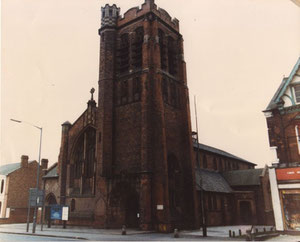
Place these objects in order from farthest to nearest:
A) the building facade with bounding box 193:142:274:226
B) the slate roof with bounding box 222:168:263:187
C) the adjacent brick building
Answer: the slate roof with bounding box 222:168:263:187
the adjacent brick building
the building facade with bounding box 193:142:274:226

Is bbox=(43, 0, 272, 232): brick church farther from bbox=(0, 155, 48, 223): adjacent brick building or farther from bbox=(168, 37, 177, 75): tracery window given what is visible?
bbox=(0, 155, 48, 223): adjacent brick building

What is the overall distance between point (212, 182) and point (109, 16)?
25.3 m

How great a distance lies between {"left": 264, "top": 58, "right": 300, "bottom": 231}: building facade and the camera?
21.2 metres

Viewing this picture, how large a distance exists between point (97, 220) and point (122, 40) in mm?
19802

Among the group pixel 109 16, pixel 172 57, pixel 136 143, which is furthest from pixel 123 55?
pixel 136 143

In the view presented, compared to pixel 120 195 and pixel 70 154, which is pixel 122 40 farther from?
pixel 120 195

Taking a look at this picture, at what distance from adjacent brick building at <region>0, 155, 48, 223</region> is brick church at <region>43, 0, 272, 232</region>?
7.43m

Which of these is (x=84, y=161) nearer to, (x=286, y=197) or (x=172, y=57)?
(x=172, y=57)

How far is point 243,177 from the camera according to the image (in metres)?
46.0

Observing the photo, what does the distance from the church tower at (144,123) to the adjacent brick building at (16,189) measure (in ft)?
51.6

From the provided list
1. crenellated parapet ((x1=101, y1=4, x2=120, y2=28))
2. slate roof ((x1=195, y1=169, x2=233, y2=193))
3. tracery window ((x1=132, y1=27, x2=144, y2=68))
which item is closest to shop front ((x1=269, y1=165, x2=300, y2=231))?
slate roof ((x1=195, y1=169, x2=233, y2=193))

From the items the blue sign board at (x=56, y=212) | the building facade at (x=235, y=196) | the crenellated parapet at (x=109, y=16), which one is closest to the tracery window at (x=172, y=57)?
the crenellated parapet at (x=109, y=16)

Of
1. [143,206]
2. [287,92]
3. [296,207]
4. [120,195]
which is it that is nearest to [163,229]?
[143,206]

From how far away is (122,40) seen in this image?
35188 millimetres
